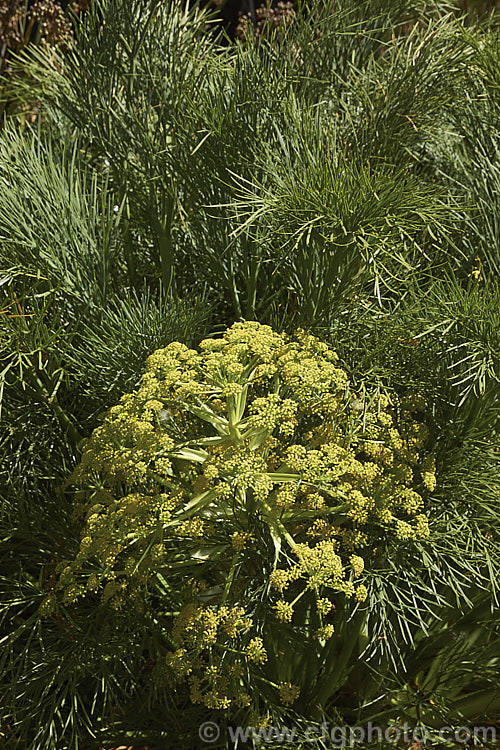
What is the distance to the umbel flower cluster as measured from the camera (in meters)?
0.90

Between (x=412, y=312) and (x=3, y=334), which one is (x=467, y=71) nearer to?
(x=412, y=312)

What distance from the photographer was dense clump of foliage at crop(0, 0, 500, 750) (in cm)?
97

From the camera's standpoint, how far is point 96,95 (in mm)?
1518

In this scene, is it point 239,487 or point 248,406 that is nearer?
point 239,487

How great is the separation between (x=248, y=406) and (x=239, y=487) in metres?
0.19

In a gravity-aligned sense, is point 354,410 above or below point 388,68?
below

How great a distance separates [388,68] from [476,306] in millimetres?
871

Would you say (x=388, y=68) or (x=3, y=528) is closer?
(x=3, y=528)

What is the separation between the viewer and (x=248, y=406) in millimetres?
1108

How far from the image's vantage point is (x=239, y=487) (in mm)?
949

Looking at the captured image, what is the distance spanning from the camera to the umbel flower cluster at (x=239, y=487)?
905 millimetres

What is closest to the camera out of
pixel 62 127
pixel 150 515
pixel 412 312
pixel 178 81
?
pixel 150 515

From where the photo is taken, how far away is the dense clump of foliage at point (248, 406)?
0.97 meters

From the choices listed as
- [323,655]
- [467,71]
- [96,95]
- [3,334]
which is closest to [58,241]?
[3,334]
